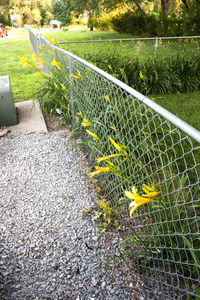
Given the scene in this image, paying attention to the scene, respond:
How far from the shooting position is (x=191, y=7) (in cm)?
1159

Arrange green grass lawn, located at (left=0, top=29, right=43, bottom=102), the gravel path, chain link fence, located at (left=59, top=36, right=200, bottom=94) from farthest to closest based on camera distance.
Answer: green grass lawn, located at (left=0, top=29, right=43, bottom=102)
chain link fence, located at (left=59, top=36, right=200, bottom=94)
the gravel path

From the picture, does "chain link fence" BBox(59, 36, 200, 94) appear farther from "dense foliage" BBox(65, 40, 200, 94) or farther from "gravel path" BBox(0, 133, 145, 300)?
"gravel path" BBox(0, 133, 145, 300)

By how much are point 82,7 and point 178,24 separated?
5493 millimetres

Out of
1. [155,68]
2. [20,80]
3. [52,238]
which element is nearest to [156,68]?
[155,68]

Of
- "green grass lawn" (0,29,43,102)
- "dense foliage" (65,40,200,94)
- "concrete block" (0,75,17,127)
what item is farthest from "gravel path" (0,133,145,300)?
"dense foliage" (65,40,200,94)

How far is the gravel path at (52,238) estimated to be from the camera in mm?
1562

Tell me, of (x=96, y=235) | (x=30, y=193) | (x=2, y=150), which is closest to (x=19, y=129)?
(x=2, y=150)

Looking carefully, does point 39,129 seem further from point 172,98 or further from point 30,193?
point 172,98

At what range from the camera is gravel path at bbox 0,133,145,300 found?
156cm

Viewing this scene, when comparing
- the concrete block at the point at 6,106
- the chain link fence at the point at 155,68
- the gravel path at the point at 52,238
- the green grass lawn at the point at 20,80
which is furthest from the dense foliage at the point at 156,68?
the gravel path at the point at 52,238

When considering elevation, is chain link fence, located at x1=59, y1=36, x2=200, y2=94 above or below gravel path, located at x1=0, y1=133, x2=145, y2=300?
above

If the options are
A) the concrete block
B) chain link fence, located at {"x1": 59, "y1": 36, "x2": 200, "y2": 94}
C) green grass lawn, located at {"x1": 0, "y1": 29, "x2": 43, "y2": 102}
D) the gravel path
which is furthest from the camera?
green grass lawn, located at {"x1": 0, "y1": 29, "x2": 43, "y2": 102}

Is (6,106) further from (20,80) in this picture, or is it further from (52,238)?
(20,80)

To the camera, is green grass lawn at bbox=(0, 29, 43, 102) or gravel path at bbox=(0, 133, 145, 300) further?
green grass lawn at bbox=(0, 29, 43, 102)
